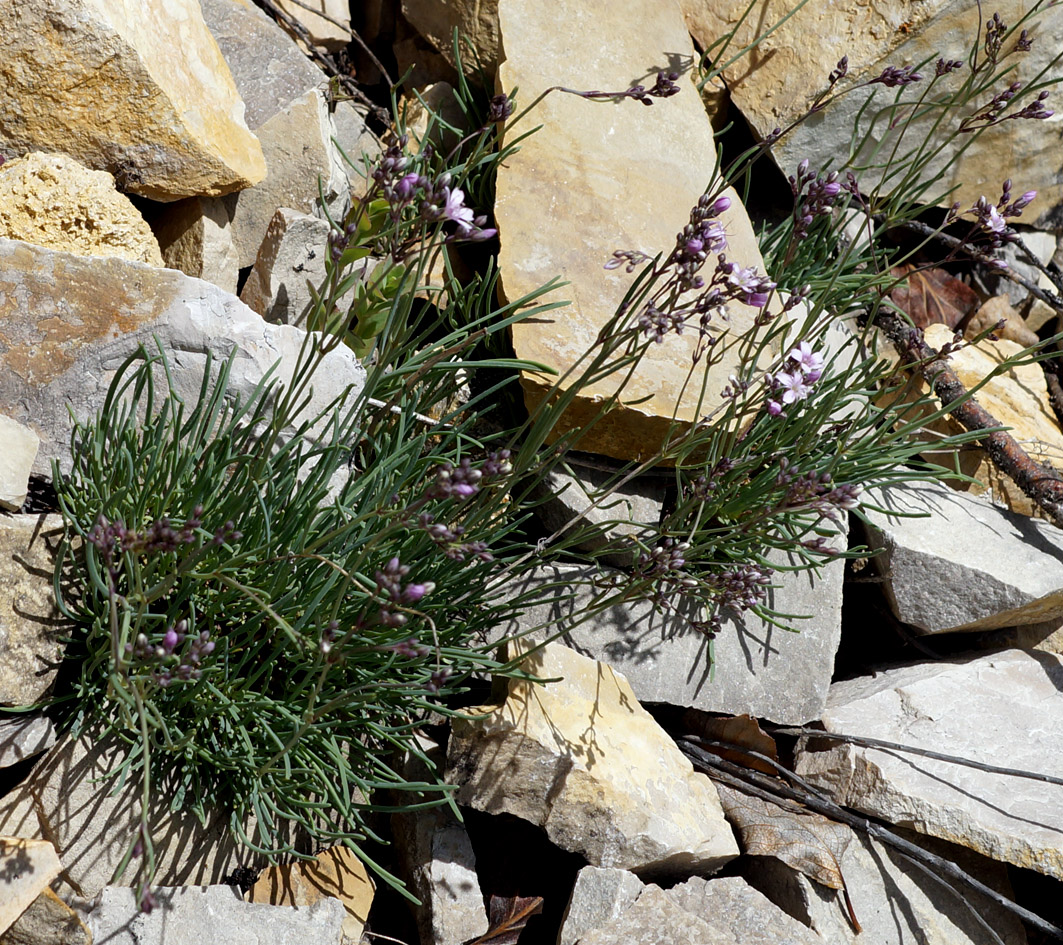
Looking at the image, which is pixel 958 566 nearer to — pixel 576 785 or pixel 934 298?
pixel 934 298

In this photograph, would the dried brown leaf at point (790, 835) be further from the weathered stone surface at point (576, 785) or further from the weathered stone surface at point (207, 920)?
the weathered stone surface at point (207, 920)

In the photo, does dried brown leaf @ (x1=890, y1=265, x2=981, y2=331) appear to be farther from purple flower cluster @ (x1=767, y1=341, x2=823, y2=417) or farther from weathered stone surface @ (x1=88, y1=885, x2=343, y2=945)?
weathered stone surface @ (x1=88, y1=885, x2=343, y2=945)

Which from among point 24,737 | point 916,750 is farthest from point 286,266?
point 916,750

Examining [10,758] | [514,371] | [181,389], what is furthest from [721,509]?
[10,758]

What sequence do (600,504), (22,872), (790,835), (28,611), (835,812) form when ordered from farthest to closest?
(600,504), (835,812), (790,835), (28,611), (22,872)

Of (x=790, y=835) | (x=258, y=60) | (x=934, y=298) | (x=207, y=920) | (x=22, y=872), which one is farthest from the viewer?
→ (x=934, y=298)

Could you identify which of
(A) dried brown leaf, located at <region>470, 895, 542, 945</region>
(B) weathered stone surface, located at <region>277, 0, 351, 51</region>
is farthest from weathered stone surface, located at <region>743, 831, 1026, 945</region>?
(B) weathered stone surface, located at <region>277, 0, 351, 51</region>
